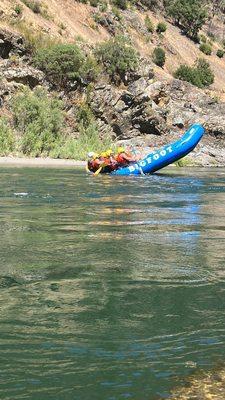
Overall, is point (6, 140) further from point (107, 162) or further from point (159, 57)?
point (159, 57)

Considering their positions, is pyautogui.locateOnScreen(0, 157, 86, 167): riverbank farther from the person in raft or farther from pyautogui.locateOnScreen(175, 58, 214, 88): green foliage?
pyautogui.locateOnScreen(175, 58, 214, 88): green foliage

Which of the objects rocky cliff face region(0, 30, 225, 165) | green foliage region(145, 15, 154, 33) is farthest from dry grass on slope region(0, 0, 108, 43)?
green foliage region(145, 15, 154, 33)

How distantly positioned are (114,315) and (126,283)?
80 centimetres

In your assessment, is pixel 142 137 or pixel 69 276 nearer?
pixel 69 276

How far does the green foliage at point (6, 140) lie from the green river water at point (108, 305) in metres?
19.4

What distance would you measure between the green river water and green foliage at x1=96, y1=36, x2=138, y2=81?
101 ft

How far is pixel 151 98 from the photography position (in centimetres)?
3659

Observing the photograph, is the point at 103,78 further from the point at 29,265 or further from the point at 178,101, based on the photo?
the point at 29,265

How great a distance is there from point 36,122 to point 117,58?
39.0 feet

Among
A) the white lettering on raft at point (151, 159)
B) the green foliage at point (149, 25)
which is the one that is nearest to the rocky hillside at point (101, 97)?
the white lettering on raft at point (151, 159)

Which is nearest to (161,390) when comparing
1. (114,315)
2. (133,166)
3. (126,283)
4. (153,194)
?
(114,315)

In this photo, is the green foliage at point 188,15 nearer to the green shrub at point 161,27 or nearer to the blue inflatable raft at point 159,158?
the green shrub at point 161,27

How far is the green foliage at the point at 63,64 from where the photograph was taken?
116 feet

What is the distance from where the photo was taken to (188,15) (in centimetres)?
6362
